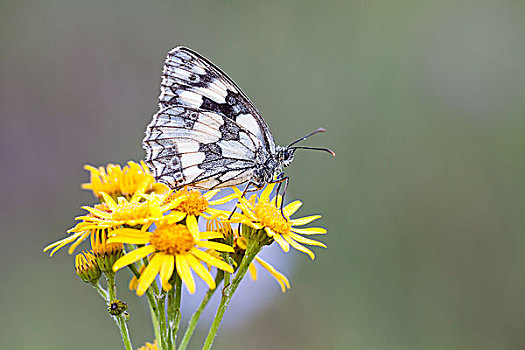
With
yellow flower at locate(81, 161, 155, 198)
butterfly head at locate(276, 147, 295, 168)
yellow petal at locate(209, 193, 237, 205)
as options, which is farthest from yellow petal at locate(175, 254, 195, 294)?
butterfly head at locate(276, 147, 295, 168)

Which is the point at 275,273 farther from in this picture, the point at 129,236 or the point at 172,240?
the point at 129,236

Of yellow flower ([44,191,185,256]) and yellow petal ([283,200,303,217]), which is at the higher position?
yellow flower ([44,191,185,256])

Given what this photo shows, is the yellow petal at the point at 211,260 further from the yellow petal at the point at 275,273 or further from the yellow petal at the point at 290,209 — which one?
the yellow petal at the point at 290,209

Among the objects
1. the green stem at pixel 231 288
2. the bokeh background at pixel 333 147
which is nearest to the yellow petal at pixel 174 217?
the green stem at pixel 231 288

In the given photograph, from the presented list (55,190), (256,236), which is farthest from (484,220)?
(55,190)

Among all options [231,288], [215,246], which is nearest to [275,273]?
[231,288]

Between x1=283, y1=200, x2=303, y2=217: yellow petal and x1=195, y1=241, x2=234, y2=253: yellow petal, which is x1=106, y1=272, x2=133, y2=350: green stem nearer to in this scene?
x1=195, y1=241, x2=234, y2=253: yellow petal
